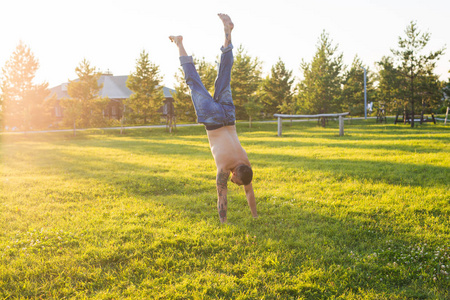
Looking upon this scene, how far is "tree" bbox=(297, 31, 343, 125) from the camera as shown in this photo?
A: 3416cm

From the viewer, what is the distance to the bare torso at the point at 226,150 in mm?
5121

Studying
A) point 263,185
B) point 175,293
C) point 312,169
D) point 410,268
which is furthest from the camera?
point 312,169

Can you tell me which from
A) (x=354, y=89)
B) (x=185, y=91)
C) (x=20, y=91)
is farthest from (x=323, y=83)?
(x=20, y=91)

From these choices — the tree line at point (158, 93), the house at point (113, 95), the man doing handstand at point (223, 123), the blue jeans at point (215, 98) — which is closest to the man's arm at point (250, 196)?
the man doing handstand at point (223, 123)

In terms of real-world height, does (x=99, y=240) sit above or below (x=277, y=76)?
below

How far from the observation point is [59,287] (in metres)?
3.88

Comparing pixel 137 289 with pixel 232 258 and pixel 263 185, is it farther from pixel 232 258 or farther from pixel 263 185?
pixel 263 185

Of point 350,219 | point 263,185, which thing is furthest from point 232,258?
point 263,185

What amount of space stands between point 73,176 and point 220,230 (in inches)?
284

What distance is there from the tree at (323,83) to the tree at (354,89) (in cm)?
161

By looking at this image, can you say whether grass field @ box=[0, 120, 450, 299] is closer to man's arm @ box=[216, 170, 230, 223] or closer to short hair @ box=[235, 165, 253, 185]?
man's arm @ box=[216, 170, 230, 223]

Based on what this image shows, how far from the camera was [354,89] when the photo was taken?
121 ft

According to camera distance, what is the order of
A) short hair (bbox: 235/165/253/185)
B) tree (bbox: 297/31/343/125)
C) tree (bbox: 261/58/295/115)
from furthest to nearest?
tree (bbox: 261/58/295/115)
tree (bbox: 297/31/343/125)
short hair (bbox: 235/165/253/185)

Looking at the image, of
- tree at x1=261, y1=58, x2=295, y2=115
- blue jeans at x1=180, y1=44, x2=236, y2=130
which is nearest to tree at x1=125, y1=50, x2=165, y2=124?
tree at x1=261, y1=58, x2=295, y2=115
